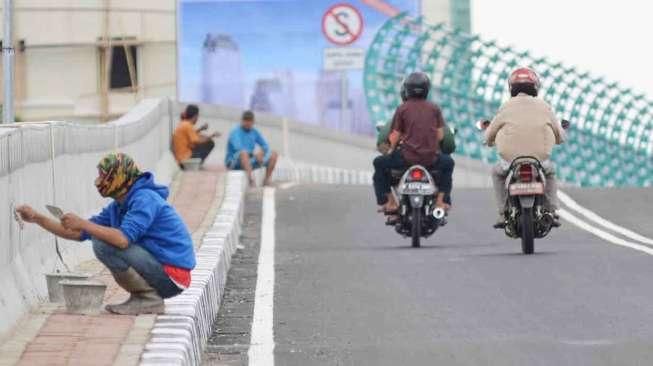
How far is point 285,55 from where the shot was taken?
275ft

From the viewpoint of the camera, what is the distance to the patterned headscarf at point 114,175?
1107 cm

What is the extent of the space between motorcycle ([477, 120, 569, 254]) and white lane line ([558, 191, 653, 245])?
1.89 meters

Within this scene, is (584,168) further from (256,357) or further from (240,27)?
(256,357)

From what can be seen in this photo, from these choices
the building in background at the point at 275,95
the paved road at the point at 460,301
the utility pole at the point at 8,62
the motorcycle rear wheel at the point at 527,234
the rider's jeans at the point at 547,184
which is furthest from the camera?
the building in background at the point at 275,95

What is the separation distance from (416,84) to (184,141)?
11072 mm

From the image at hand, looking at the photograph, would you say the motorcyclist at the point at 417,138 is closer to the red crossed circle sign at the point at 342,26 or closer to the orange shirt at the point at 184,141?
the orange shirt at the point at 184,141

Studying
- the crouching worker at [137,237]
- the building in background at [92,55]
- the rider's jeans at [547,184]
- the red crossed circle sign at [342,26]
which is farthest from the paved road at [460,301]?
the red crossed circle sign at [342,26]

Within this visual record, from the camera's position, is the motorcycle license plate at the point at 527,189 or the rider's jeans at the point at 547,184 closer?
the motorcycle license plate at the point at 527,189

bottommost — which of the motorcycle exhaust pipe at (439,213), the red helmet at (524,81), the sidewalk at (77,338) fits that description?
the motorcycle exhaust pipe at (439,213)

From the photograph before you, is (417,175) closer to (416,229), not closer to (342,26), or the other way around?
(416,229)

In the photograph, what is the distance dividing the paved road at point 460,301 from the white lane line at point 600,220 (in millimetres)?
532

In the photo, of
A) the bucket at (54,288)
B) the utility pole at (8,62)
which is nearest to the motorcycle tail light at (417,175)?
the utility pole at (8,62)

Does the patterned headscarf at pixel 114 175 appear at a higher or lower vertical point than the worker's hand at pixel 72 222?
higher

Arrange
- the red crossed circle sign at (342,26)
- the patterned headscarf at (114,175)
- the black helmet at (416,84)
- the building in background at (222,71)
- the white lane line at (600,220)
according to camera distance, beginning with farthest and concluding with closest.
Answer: the building in background at (222,71)
the red crossed circle sign at (342,26)
the white lane line at (600,220)
the black helmet at (416,84)
the patterned headscarf at (114,175)
